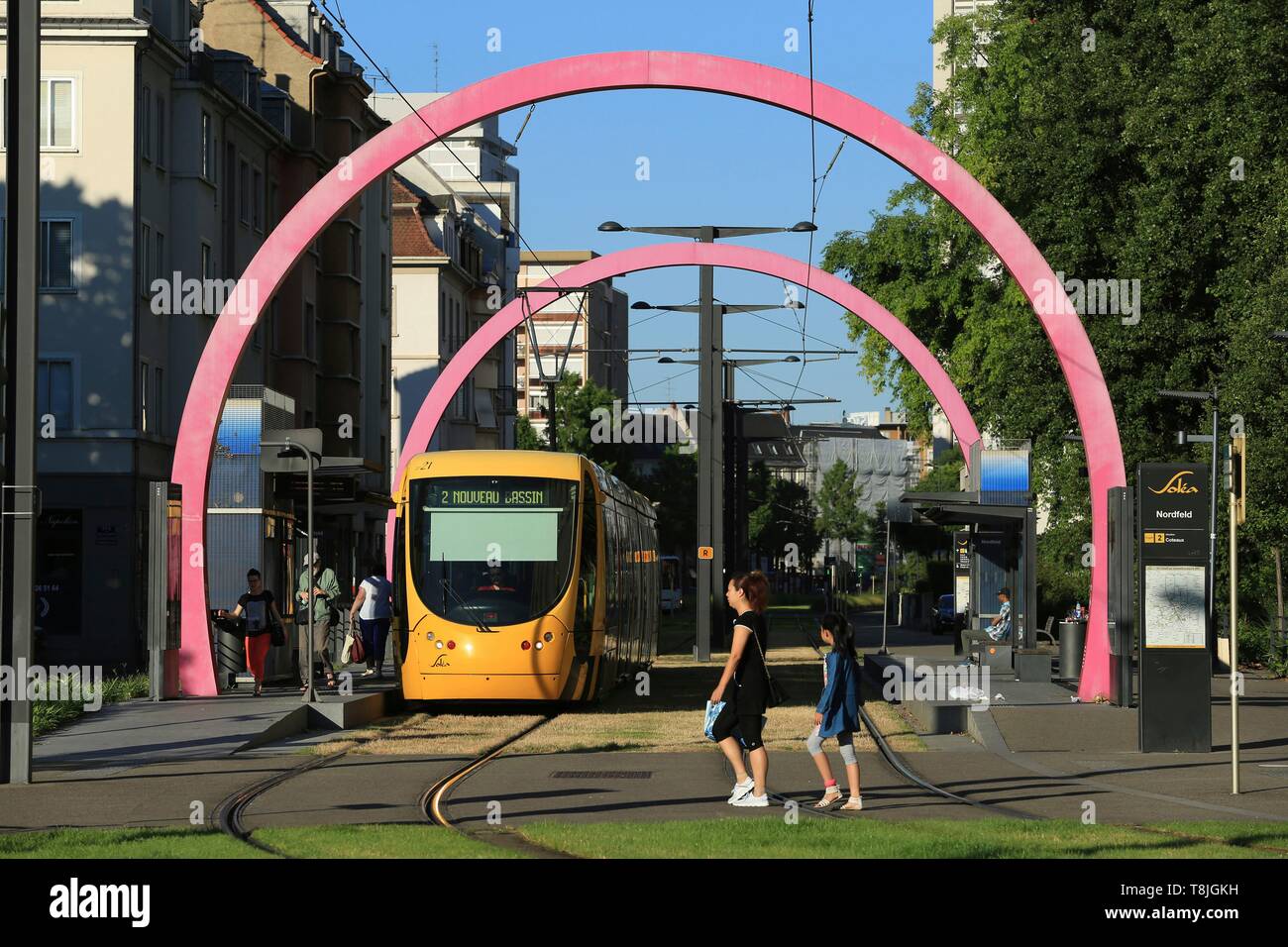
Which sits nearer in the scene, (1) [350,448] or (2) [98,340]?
(2) [98,340]

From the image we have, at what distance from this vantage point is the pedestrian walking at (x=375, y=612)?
31156 millimetres

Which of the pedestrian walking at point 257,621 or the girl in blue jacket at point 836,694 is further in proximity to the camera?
the pedestrian walking at point 257,621

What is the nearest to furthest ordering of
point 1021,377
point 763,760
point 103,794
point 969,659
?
point 763,760
point 103,794
point 969,659
point 1021,377

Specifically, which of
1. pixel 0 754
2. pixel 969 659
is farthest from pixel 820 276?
pixel 0 754

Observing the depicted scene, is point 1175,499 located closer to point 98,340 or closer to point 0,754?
point 0,754

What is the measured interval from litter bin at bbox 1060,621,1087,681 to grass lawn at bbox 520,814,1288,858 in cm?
1877

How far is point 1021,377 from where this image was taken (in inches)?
1618

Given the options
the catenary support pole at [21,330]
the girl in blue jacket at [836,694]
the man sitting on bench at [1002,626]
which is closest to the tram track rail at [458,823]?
the girl in blue jacket at [836,694]

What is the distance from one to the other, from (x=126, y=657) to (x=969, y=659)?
16.8 metres

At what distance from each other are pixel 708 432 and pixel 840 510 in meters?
86.1

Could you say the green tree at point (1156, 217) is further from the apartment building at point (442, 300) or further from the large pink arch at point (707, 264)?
the apartment building at point (442, 300)

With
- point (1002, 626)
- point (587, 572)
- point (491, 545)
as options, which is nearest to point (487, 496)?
point (491, 545)

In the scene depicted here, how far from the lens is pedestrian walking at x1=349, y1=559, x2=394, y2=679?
31.2m

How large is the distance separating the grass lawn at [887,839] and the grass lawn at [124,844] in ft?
6.02
